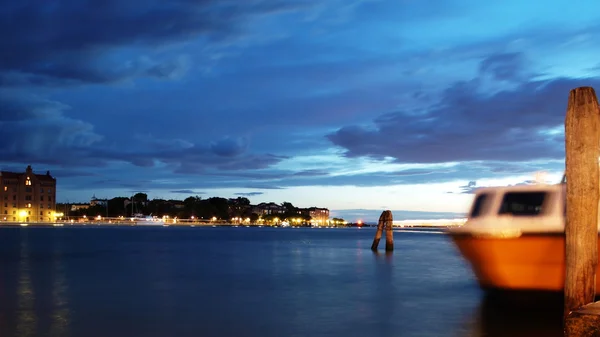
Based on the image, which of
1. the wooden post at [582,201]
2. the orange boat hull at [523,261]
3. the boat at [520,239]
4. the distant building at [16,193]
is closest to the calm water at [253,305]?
the orange boat hull at [523,261]

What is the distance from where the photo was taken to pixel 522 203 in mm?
16094

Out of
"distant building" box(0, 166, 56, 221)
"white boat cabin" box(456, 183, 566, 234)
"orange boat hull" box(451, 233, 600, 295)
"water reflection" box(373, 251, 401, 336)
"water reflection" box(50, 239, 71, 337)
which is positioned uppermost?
"distant building" box(0, 166, 56, 221)

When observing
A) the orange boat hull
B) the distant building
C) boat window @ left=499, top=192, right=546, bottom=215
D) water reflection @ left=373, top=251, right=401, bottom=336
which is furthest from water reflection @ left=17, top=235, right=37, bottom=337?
the distant building

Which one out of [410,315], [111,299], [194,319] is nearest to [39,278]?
[111,299]

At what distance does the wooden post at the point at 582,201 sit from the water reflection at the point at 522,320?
271 cm

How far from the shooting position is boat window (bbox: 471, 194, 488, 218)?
663 inches

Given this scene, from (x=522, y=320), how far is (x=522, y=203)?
287 cm

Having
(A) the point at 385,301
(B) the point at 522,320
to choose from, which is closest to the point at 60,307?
(A) the point at 385,301

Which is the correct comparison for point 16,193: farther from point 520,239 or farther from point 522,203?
point 520,239

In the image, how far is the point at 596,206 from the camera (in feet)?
39.1

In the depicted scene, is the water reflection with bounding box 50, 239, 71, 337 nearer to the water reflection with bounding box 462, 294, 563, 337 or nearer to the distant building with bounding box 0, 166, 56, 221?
the water reflection with bounding box 462, 294, 563, 337

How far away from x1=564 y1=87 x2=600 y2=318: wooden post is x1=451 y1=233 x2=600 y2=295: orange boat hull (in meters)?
2.18

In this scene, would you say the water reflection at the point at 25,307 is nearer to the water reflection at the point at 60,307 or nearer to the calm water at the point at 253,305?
the calm water at the point at 253,305

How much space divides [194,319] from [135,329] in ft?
6.69
